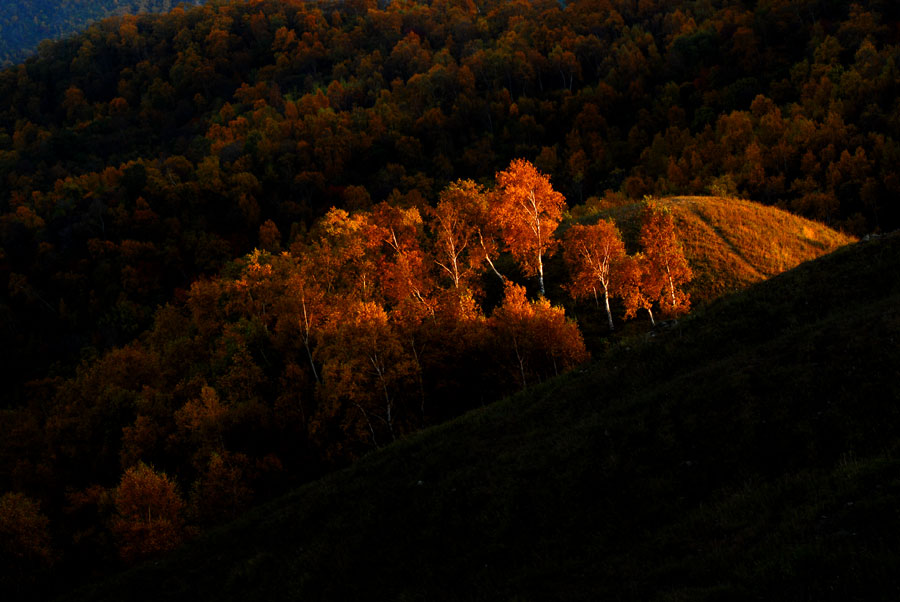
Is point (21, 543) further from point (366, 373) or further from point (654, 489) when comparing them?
point (654, 489)

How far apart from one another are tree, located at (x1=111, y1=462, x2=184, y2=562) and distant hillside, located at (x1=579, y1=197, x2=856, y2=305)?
5075 cm

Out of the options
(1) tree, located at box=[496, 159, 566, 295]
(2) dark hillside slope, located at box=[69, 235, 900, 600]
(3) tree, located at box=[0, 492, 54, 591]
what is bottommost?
(3) tree, located at box=[0, 492, 54, 591]

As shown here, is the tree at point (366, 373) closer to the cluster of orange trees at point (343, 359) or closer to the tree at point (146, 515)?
the cluster of orange trees at point (343, 359)

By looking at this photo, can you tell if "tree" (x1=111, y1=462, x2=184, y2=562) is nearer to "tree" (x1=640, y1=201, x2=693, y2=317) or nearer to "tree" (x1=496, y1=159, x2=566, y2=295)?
"tree" (x1=496, y1=159, x2=566, y2=295)

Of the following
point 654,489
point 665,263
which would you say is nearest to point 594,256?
point 665,263

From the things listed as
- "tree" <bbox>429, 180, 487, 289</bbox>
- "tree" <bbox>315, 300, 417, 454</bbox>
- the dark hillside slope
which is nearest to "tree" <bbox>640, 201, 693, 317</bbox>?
the dark hillside slope

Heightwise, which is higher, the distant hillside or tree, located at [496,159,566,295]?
tree, located at [496,159,566,295]

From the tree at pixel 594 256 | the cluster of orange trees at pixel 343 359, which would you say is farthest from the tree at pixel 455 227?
the tree at pixel 594 256

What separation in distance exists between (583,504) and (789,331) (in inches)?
497

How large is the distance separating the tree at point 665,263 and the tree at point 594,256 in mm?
2676

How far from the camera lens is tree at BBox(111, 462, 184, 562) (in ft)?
157

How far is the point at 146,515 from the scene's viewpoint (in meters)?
50.1

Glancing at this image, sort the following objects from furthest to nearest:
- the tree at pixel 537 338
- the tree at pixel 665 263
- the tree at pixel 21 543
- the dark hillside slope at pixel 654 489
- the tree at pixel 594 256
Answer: the tree at pixel 21 543, the tree at pixel 594 256, the tree at pixel 665 263, the tree at pixel 537 338, the dark hillside slope at pixel 654 489

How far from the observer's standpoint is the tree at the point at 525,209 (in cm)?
5038
